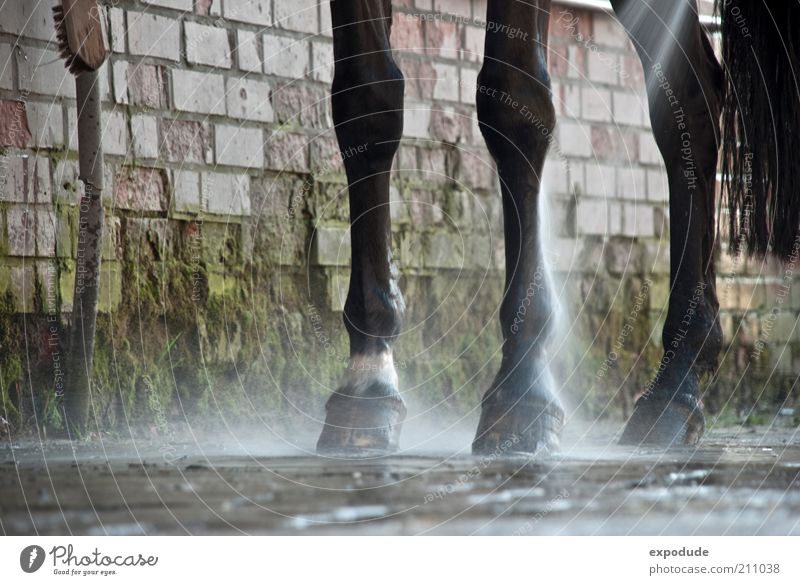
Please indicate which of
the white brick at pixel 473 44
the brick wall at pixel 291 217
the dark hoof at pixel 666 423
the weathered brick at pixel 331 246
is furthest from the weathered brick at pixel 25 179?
the white brick at pixel 473 44

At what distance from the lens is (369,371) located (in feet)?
4.34

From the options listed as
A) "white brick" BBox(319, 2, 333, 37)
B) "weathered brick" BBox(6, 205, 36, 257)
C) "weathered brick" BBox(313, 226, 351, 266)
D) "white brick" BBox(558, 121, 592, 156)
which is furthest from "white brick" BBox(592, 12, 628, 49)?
"weathered brick" BBox(6, 205, 36, 257)

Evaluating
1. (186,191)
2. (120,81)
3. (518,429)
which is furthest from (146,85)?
(518,429)

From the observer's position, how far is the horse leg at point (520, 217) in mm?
1265

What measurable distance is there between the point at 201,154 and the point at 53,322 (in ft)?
1.15

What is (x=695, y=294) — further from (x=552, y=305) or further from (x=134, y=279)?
(x=134, y=279)

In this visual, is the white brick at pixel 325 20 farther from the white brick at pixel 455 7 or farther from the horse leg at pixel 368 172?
the horse leg at pixel 368 172

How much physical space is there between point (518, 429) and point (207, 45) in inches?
31.9

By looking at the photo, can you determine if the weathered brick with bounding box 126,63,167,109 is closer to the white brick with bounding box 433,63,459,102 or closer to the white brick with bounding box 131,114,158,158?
the white brick with bounding box 131,114,158,158

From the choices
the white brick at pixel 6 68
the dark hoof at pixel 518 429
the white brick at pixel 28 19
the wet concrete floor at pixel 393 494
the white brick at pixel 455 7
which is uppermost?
the white brick at pixel 455 7

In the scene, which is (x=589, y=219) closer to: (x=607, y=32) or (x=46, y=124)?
(x=607, y=32)

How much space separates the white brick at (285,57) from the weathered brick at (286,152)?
3.4 inches

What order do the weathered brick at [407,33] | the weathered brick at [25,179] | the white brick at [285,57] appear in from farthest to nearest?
the weathered brick at [407,33], the white brick at [285,57], the weathered brick at [25,179]

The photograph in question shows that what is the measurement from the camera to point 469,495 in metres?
1.00
